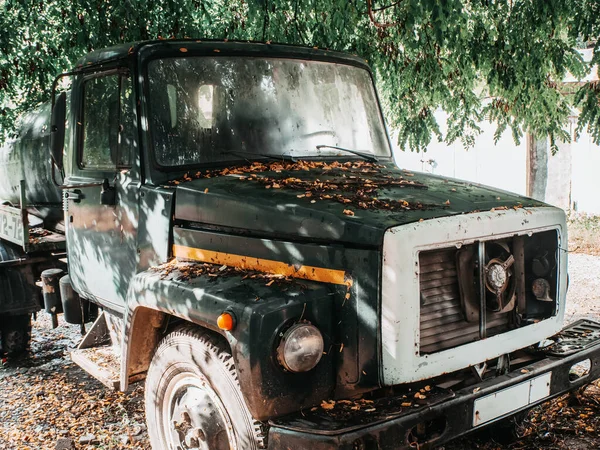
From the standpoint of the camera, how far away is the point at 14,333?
6.32 metres

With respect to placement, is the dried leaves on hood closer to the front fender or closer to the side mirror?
the front fender

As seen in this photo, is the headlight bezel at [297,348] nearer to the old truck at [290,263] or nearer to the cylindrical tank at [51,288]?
the old truck at [290,263]

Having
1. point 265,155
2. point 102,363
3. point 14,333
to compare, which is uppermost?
point 265,155

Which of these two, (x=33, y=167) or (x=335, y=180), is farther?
(x=33, y=167)

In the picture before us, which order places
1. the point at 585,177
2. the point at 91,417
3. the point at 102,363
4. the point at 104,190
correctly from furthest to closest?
the point at 585,177 < the point at 91,417 < the point at 102,363 < the point at 104,190

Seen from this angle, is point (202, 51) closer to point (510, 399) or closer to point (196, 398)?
point (196, 398)

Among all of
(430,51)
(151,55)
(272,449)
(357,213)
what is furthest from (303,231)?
(430,51)

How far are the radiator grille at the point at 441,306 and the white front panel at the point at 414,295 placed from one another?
6 centimetres

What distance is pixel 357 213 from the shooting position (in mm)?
2963

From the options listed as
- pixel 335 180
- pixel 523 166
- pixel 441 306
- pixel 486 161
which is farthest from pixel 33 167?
pixel 523 166

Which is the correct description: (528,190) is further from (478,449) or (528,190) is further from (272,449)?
(272,449)

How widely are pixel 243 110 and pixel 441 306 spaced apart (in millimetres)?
1799

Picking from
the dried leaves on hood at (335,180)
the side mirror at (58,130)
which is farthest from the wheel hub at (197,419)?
the side mirror at (58,130)

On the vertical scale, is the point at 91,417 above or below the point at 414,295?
below
